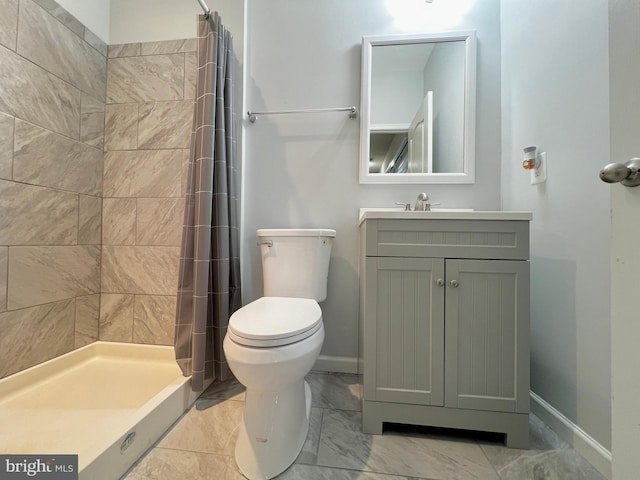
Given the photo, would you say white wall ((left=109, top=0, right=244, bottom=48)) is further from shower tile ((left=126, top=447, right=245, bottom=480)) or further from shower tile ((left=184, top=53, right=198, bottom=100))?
shower tile ((left=126, top=447, right=245, bottom=480))

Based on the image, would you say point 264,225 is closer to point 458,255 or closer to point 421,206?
point 421,206

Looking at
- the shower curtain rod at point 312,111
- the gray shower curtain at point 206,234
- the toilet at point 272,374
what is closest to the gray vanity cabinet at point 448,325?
the toilet at point 272,374

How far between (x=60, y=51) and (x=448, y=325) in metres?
2.29

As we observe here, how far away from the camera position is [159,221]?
158 cm

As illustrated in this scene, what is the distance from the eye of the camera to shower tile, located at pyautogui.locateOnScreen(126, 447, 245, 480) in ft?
2.76

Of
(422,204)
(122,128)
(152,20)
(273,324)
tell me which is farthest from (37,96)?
(422,204)

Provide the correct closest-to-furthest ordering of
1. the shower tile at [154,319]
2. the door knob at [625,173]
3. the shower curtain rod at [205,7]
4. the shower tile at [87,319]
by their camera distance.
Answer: the door knob at [625,173] → the shower curtain rod at [205,7] → the shower tile at [87,319] → the shower tile at [154,319]

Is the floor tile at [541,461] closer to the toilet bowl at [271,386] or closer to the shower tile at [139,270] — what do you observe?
the toilet bowl at [271,386]

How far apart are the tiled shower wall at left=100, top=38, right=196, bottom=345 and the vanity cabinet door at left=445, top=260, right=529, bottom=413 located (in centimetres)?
152

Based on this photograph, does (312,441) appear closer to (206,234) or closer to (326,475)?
(326,475)

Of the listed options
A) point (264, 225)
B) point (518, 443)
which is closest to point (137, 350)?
point (264, 225)

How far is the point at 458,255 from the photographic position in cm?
101

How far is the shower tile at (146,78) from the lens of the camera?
5.17 ft

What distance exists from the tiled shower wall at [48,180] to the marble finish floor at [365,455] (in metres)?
0.89
